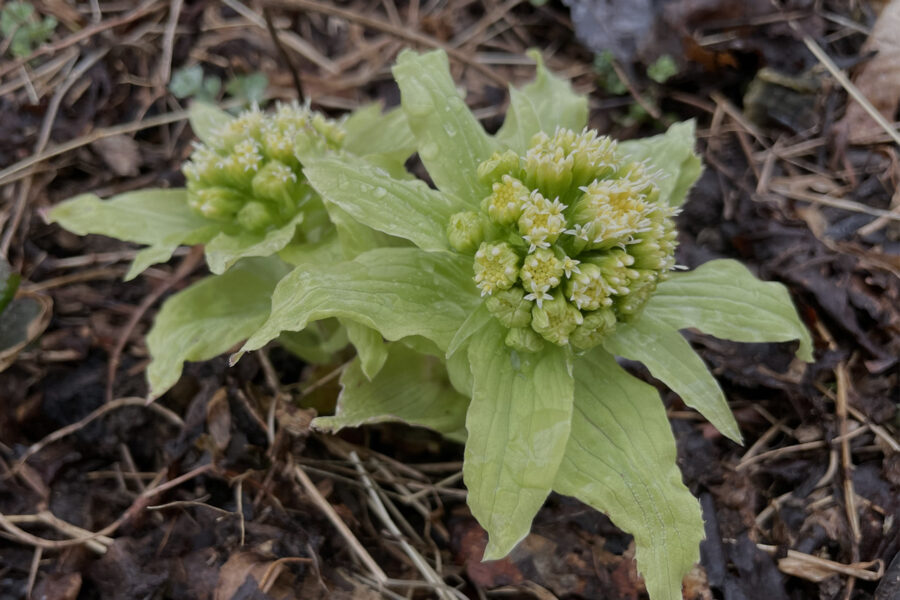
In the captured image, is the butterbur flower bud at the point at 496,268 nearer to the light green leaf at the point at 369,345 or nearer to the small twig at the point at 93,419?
the light green leaf at the point at 369,345

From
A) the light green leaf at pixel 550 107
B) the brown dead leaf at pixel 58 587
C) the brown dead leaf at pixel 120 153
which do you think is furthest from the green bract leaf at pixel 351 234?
the brown dead leaf at pixel 120 153

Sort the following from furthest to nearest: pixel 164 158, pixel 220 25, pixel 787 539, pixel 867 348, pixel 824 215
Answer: pixel 220 25
pixel 164 158
pixel 824 215
pixel 867 348
pixel 787 539

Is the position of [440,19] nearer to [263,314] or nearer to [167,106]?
[167,106]

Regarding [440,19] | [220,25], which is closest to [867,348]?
[440,19]

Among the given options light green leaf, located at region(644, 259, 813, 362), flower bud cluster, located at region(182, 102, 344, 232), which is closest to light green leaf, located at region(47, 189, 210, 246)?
flower bud cluster, located at region(182, 102, 344, 232)

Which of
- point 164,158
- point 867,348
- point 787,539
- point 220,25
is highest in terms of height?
point 220,25

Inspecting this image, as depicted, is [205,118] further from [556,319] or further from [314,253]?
[556,319]
